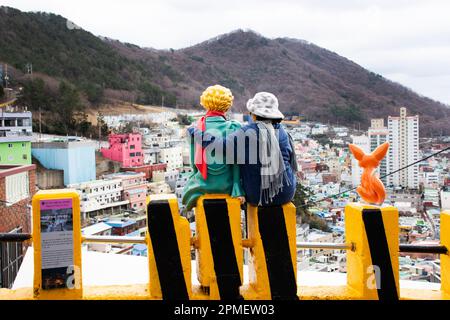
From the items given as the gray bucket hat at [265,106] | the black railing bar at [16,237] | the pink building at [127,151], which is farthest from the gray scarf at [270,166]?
the pink building at [127,151]

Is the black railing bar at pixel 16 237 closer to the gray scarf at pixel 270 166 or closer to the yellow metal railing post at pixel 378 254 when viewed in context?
the gray scarf at pixel 270 166

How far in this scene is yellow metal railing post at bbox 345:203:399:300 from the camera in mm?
2494

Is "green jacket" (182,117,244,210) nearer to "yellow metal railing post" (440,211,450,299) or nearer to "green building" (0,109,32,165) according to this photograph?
"yellow metal railing post" (440,211,450,299)

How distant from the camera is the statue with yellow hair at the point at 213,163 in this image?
8.32ft

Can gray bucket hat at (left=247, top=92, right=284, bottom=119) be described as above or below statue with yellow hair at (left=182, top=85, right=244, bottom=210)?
above

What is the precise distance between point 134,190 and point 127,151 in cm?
599

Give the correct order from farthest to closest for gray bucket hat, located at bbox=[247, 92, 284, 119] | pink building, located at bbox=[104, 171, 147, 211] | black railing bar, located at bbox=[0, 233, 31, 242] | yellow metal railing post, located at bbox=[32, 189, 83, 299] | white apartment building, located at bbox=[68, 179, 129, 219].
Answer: pink building, located at bbox=[104, 171, 147, 211] < white apartment building, located at bbox=[68, 179, 129, 219] < gray bucket hat, located at bbox=[247, 92, 284, 119] < black railing bar, located at bbox=[0, 233, 31, 242] < yellow metal railing post, located at bbox=[32, 189, 83, 299]

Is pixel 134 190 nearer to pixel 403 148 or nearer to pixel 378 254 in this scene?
pixel 403 148

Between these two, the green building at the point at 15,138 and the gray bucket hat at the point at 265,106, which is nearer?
the gray bucket hat at the point at 265,106

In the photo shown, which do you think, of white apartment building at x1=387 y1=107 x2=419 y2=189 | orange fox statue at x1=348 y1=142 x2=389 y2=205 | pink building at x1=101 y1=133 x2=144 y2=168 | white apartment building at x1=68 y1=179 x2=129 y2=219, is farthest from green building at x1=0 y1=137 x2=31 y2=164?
orange fox statue at x1=348 y1=142 x2=389 y2=205

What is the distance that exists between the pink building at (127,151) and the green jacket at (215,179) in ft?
98.3

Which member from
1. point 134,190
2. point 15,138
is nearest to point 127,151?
point 134,190

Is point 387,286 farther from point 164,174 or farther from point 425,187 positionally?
point 164,174
